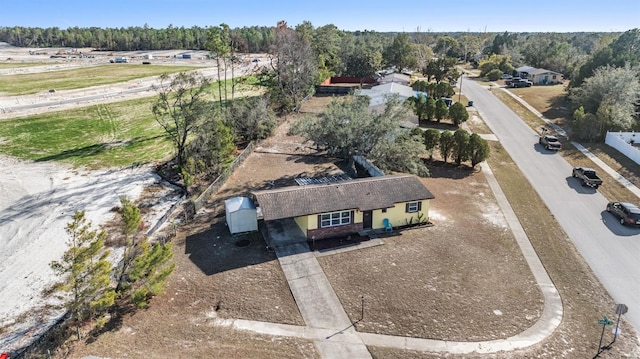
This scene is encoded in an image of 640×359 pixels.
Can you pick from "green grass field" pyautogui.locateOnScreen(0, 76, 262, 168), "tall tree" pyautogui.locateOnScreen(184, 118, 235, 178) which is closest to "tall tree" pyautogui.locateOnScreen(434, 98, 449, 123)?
"green grass field" pyautogui.locateOnScreen(0, 76, 262, 168)

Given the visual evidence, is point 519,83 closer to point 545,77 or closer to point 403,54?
point 545,77

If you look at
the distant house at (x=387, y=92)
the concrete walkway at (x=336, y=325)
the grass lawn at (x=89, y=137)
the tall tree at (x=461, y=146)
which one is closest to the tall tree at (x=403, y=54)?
the distant house at (x=387, y=92)

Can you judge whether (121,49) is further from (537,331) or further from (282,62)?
(537,331)

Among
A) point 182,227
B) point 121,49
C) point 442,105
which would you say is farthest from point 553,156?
point 121,49

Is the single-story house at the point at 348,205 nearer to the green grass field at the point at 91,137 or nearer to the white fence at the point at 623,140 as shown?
the green grass field at the point at 91,137

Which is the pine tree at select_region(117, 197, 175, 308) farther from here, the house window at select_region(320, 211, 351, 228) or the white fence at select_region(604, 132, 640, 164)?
the white fence at select_region(604, 132, 640, 164)
